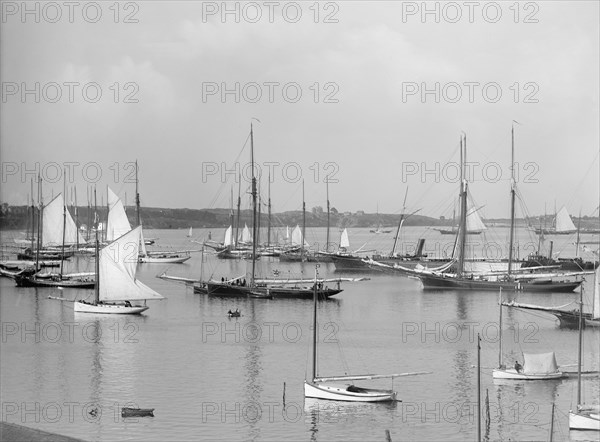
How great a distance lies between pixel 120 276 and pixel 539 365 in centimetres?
2227

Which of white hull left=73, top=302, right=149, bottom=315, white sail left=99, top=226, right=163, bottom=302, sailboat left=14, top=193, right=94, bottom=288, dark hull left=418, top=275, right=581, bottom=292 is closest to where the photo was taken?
white hull left=73, top=302, right=149, bottom=315

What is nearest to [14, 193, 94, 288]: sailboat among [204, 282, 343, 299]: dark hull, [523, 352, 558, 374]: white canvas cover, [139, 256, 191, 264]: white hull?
[139, 256, 191, 264]: white hull

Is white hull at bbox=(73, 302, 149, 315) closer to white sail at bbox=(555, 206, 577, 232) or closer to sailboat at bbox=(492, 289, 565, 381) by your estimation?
sailboat at bbox=(492, 289, 565, 381)

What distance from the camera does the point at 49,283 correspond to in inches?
2298

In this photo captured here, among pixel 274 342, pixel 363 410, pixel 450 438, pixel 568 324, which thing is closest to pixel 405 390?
pixel 363 410

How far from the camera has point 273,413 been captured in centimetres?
2434

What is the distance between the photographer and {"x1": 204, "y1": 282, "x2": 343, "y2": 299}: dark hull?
51.2 metres

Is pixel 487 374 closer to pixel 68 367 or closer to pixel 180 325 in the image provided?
pixel 68 367

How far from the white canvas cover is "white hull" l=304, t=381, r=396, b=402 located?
164 inches

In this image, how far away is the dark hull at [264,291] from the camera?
51219 mm

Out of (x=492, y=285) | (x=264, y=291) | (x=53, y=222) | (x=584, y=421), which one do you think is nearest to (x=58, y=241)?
(x=53, y=222)

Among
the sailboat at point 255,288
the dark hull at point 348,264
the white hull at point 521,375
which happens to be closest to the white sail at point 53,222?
the dark hull at point 348,264

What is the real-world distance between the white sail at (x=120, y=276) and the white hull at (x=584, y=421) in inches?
1008

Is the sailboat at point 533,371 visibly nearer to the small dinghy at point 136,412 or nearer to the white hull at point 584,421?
the white hull at point 584,421
